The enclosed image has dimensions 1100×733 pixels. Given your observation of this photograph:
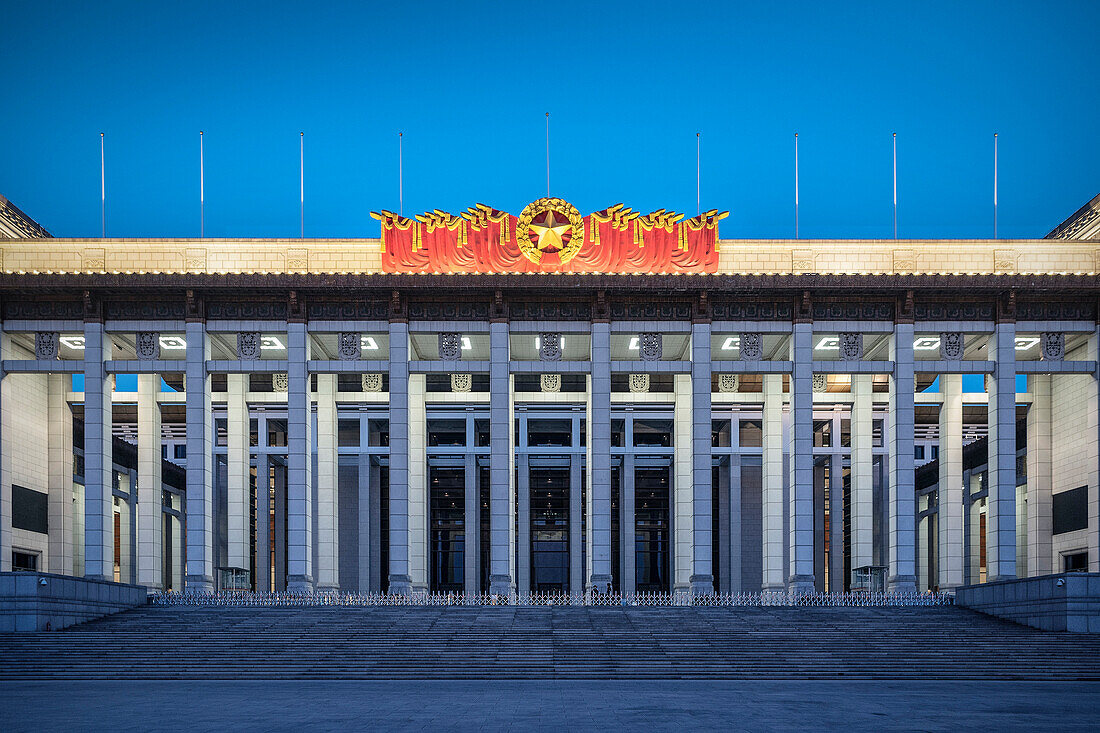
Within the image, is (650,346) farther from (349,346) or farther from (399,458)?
(349,346)

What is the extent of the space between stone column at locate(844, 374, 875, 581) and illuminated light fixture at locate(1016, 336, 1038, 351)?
23.7 feet

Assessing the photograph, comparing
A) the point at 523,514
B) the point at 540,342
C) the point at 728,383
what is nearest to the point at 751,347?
the point at 728,383

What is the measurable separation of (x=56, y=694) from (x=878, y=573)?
124ft

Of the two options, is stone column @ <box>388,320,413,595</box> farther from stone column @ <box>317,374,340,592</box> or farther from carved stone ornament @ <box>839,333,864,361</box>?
carved stone ornament @ <box>839,333,864,361</box>

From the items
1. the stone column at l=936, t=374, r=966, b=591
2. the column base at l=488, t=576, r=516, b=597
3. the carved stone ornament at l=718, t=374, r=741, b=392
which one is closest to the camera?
the column base at l=488, t=576, r=516, b=597

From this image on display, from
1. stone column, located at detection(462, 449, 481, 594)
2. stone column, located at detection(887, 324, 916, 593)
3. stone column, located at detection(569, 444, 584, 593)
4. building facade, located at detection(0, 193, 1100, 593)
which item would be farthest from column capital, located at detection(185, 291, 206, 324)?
stone column, located at detection(887, 324, 916, 593)

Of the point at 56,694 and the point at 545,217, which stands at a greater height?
the point at 545,217

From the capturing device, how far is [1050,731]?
19062mm

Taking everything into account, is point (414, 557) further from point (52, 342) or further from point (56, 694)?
point (56, 694)

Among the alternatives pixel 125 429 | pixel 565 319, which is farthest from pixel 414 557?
pixel 125 429

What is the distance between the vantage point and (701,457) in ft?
159

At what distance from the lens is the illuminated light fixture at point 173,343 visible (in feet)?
166

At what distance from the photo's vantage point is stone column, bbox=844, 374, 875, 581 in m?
51.7

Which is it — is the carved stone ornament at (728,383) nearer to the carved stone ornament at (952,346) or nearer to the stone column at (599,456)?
the stone column at (599,456)
